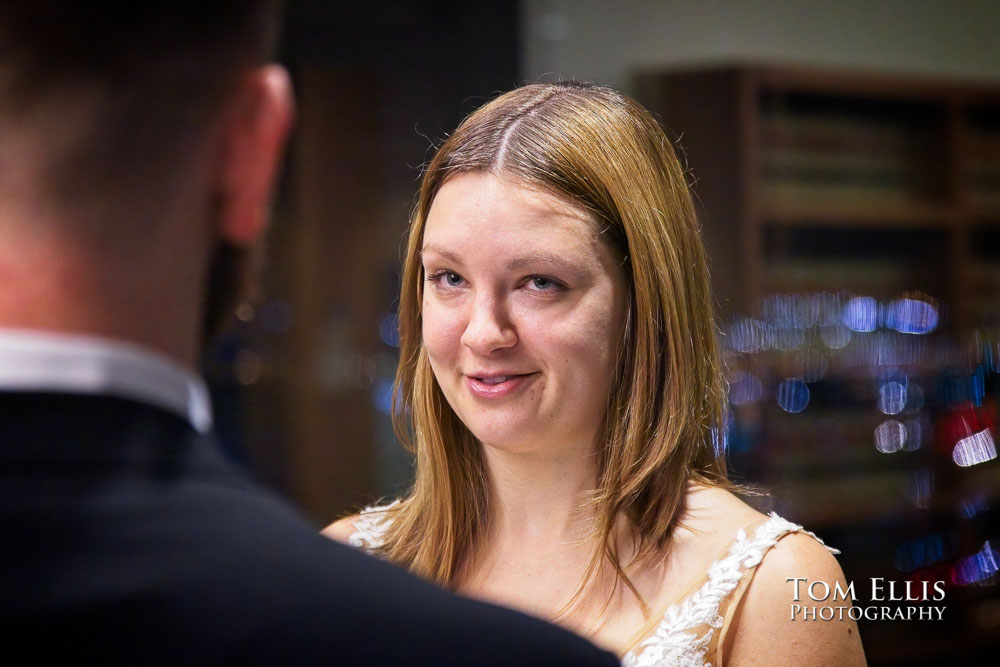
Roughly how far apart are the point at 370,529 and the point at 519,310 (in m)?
0.40

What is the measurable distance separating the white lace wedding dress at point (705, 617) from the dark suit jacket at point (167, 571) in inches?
22.4

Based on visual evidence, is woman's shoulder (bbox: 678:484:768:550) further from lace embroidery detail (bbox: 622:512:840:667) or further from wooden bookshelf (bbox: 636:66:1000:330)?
wooden bookshelf (bbox: 636:66:1000:330)

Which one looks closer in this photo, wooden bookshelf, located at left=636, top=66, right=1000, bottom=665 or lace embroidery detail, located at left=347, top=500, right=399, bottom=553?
lace embroidery detail, located at left=347, top=500, right=399, bottom=553

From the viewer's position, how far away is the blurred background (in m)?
2.40

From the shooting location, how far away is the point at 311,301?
96.9 inches

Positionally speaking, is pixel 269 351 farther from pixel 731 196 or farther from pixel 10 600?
pixel 10 600

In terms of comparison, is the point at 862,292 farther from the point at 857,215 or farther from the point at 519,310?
the point at 519,310

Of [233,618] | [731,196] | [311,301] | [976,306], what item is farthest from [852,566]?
[233,618]

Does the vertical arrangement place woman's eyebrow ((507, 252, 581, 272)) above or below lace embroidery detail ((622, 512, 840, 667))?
above

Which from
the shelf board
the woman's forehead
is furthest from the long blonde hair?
the shelf board

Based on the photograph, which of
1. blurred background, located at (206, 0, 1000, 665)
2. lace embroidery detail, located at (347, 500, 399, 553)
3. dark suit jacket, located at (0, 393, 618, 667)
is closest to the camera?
dark suit jacket, located at (0, 393, 618, 667)

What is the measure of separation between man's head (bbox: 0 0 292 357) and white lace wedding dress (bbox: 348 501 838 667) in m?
0.68

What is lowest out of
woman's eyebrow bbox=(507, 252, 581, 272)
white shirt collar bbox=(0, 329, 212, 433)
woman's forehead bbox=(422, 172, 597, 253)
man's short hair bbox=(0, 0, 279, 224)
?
white shirt collar bbox=(0, 329, 212, 433)

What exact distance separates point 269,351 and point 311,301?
148 mm
